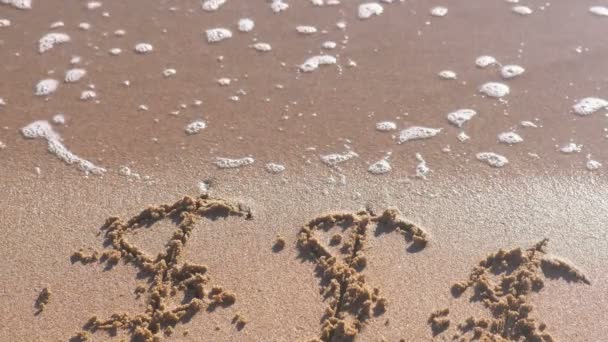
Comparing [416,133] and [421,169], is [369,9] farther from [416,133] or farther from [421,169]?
[421,169]

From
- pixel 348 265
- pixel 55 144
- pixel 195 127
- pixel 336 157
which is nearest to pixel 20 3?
pixel 55 144

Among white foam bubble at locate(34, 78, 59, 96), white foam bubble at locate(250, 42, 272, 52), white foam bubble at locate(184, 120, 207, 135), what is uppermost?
white foam bubble at locate(250, 42, 272, 52)

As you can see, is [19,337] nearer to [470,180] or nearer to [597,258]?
[470,180]

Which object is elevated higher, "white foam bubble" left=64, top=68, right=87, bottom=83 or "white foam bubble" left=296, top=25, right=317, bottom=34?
"white foam bubble" left=296, top=25, right=317, bottom=34

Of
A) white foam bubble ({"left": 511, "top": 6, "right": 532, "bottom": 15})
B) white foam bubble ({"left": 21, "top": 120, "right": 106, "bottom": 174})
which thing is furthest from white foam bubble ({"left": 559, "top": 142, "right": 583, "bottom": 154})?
white foam bubble ({"left": 21, "top": 120, "right": 106, "bottom": 174})

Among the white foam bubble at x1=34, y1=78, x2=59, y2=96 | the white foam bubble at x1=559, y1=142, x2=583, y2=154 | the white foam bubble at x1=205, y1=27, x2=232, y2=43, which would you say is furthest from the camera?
the white foam bubble at x1=205, y1=27, x2=232, y2=43

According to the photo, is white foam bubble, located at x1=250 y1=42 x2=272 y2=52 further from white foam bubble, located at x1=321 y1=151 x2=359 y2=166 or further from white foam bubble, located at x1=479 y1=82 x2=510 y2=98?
white foam bubble, located at x1=479 y1=82 x2=510 y2=98

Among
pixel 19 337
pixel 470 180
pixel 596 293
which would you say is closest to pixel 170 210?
pixel 19 337
